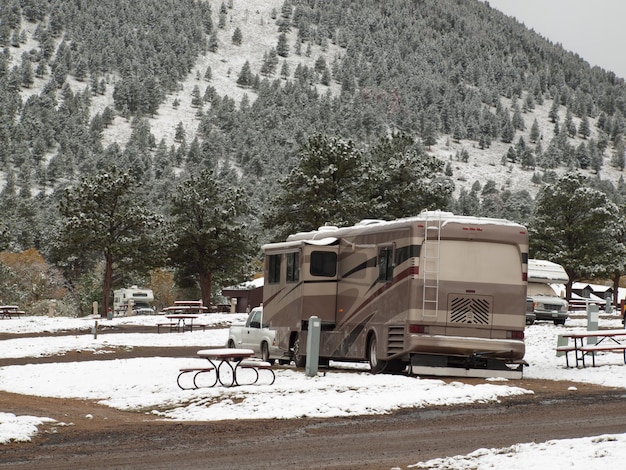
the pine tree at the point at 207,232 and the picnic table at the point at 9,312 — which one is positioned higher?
the pine tree at the point at 207,232

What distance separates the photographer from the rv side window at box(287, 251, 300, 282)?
73.8ft

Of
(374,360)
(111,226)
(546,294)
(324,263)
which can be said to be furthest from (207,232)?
(374,360)

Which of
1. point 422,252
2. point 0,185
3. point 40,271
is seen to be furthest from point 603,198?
point 0,185

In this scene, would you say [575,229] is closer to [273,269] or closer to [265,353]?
[265,353]

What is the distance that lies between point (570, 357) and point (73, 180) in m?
162

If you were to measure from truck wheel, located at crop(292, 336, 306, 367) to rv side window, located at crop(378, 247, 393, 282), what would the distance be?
113 inches

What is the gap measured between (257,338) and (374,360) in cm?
609

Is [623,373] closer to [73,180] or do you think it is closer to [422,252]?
[422,252]

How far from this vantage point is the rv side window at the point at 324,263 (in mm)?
22281

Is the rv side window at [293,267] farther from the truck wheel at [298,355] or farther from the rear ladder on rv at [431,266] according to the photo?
the rear ladder on rv at [431,266]

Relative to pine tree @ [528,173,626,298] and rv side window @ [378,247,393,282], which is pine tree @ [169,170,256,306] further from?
rv side window @ [378,247,393,282]

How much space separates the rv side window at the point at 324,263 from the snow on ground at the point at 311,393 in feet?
7.15

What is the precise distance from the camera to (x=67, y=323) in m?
48.8

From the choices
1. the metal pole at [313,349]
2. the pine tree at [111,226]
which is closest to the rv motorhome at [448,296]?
the metal pole at [313,349]
